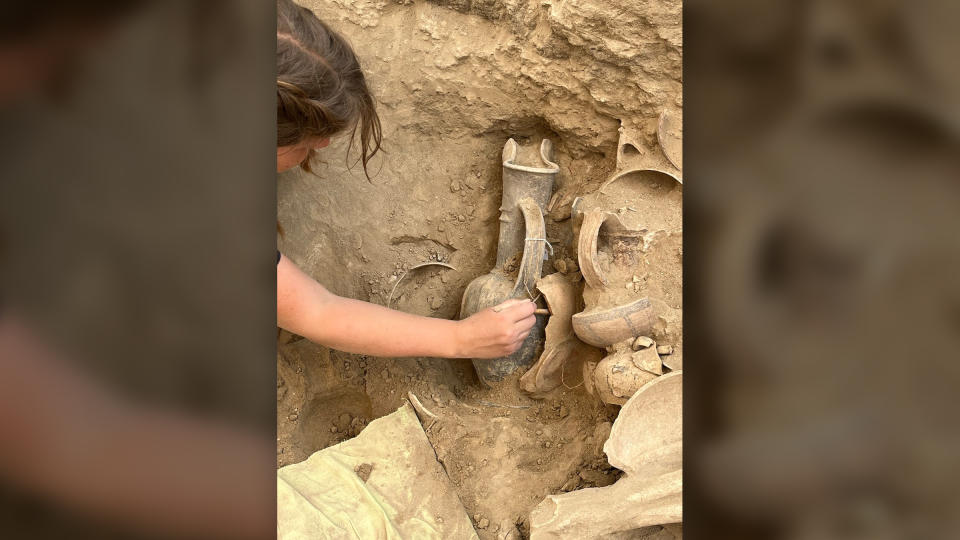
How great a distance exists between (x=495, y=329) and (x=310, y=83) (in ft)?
2.24

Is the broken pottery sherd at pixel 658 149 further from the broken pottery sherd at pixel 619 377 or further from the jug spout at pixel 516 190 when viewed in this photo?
the broken pottery sherd at pixel 619 377

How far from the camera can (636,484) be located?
135 cm

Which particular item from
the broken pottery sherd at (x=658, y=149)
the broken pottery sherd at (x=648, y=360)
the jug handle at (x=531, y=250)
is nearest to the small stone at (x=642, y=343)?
the broken pottery sherd at (x=648, y=360)

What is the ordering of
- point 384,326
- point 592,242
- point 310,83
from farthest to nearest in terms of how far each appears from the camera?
point 592,242 → point 384,326 → point 310,83

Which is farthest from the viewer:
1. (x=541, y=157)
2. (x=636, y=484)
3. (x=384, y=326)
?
(x=541, y=157)

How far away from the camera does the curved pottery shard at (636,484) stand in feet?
4.27

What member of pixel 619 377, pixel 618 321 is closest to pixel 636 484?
pixel 619 377

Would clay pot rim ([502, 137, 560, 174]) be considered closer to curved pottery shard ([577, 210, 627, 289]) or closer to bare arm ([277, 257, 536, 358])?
curved pottery shard ([577, 210, 627, 289])

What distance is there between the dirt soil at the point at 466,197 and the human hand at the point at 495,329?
0.21 meters

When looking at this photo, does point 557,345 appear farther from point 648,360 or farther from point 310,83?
point 310,83
